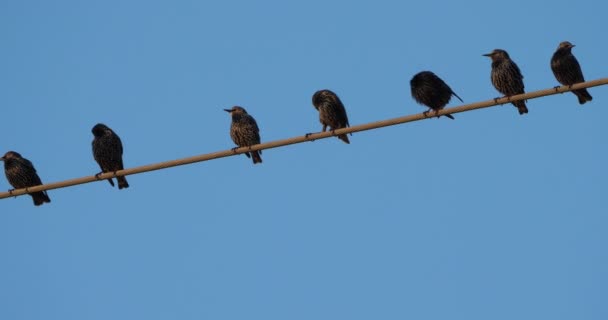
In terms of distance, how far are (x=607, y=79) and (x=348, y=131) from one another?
2708 millimetres

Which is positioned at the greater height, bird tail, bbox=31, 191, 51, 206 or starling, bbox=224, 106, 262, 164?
starling, bbox=224, 106, 262, 164

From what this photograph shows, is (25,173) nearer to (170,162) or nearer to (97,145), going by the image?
(97,145)

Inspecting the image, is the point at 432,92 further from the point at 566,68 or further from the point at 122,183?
the point at 122,183

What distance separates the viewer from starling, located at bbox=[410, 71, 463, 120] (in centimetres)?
1705

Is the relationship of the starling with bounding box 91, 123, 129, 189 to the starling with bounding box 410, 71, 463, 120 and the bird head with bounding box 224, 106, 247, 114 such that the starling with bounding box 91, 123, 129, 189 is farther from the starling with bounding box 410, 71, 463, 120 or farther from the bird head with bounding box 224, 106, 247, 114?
the starling with bounding box 410, 71, 463, 120

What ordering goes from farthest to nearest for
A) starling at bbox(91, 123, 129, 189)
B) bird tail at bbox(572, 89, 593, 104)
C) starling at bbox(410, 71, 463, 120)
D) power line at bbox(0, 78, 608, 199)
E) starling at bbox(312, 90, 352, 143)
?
1. starling at bbox(312, 90, 352, 143)
2. starling at bbox(91, 123, 129, 189)
3. starling at bbox(410, 71, 463, 120)
4. bird tail at bbox(572, 89, 593, 104)
5. power line at bbox(0, 78, 608, 199)

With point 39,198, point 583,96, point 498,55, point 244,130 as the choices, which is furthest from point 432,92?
point 39,198

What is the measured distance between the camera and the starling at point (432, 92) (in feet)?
55.9

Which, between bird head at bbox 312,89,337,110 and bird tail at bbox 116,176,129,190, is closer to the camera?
bird tail at bbox 116,176,129,190

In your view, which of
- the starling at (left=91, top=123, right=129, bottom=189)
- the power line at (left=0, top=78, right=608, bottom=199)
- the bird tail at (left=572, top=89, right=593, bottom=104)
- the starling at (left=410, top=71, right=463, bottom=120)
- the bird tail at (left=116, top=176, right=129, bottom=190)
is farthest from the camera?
the starling at (left=91, top=123, right=129, bottom=189)

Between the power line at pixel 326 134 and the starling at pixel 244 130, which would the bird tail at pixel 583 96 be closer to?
the power line at pixel 326 134

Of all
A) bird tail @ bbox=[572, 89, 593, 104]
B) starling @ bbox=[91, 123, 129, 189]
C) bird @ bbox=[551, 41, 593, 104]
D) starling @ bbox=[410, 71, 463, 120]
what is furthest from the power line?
bird @ bbox=[551, 41, 593, 104]

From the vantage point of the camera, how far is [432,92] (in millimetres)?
17047

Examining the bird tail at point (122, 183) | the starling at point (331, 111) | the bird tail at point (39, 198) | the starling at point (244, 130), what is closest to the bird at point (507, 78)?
the starling at point (331, 111)
